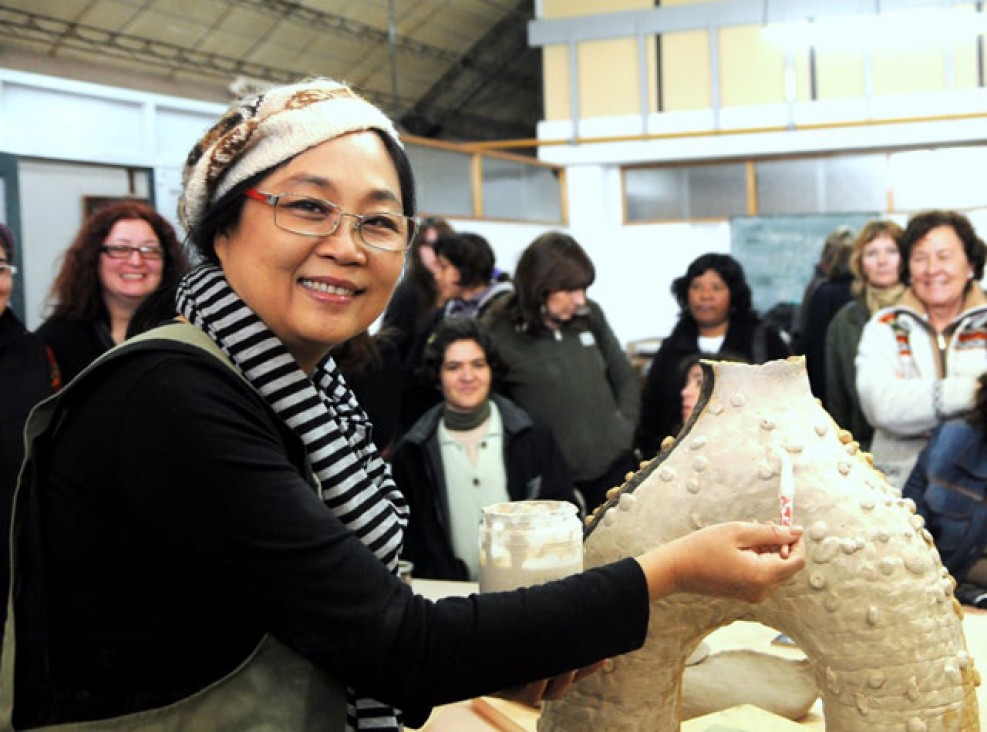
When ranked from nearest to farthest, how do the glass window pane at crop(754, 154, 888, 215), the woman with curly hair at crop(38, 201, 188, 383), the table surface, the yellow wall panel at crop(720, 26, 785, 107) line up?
the table surface < the woman with curly hair at crop(38, 201, 188, 383) < the glass window pane at crop(754, 154, 888, 215) < the yellow wall panel at crop(720, 26, 785, 107)

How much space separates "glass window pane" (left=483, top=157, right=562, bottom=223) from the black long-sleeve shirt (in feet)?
24.0

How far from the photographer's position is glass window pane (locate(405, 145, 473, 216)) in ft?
23.1

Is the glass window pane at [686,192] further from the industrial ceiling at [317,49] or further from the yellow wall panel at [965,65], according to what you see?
the industrial ceiling at [317,49]

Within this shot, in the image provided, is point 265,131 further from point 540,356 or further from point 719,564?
point 540,356

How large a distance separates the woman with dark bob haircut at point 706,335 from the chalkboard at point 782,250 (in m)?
5.39

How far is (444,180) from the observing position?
740 centimetres

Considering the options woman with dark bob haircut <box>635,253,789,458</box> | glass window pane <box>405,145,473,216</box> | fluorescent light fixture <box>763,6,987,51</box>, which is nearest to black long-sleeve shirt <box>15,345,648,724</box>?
woman with dark bob haircut <box>635,253,789,458</box>

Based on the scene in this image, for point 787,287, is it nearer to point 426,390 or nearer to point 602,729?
point 426,390

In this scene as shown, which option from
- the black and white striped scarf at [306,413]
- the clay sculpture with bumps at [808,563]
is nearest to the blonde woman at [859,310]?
the clay sculpture with bumps at [808,563]

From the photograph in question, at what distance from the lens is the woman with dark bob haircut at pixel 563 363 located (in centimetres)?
323

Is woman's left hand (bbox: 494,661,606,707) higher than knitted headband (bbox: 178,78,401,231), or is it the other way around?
knitted headband (bbox: 178,78,401,231)

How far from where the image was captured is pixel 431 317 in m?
3.61

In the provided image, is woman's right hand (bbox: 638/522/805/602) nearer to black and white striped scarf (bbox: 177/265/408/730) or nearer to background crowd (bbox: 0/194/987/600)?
black and white striped scarf (bbox: 177/265/408/730)

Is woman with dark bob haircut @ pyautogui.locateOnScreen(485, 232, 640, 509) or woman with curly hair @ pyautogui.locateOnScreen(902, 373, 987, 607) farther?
woman with dark bob haircut @ pyautogui.locateOnScreen(485, 232, 640, 509)
